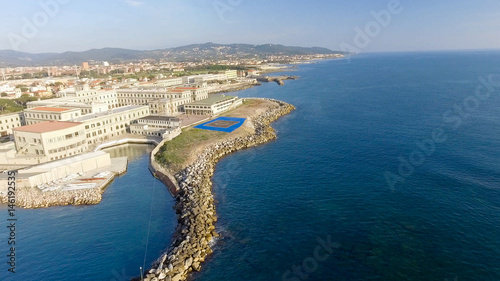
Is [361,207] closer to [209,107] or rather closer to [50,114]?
[209,107]

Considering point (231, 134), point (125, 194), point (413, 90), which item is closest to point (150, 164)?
point (125, 194)

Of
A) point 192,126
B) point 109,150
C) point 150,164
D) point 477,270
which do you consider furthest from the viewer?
point 192,126

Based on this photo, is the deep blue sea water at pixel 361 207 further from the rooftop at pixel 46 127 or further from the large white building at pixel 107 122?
the large white building at pixel 107 122

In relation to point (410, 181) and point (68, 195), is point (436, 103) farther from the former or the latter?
point (68, 195)

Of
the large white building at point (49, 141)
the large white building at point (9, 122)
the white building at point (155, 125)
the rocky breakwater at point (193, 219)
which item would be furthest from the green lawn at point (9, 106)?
the rocky breakwater at point (193, 219)

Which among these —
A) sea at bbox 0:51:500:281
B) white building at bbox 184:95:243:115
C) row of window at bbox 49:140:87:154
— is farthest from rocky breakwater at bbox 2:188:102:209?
white building at bbox 184:95:243:115

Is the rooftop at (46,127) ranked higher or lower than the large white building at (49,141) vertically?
higher
